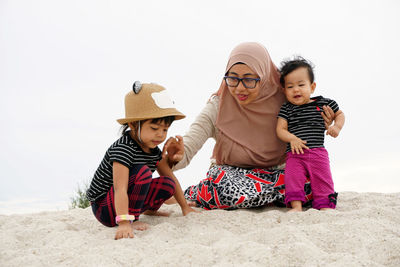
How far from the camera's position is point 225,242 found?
2643mm

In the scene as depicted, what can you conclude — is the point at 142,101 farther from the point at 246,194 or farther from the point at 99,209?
the point at 246,194

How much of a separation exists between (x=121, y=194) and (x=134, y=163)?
306mm

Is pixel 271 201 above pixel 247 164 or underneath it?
underneath

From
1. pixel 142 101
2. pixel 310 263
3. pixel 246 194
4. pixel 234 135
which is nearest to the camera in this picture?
pixel 310 263

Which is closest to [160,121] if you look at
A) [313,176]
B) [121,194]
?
[121,194]

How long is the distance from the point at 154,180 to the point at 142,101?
780 millimetres

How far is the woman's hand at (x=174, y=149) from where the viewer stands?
3447mm

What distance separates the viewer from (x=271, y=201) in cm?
394

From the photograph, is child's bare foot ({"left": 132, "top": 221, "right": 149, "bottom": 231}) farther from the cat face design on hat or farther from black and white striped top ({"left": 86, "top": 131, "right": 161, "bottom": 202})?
the cat face design on hat

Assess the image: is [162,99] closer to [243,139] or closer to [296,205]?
[243,139]

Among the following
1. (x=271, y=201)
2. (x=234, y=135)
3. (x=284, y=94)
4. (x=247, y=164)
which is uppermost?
(x=284, y=94)

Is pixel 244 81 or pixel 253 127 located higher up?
pixel 244 81

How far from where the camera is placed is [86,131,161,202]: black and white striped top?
10.0 ft

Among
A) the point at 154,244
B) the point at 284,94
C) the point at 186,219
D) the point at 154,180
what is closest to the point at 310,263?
the point at 154,244
